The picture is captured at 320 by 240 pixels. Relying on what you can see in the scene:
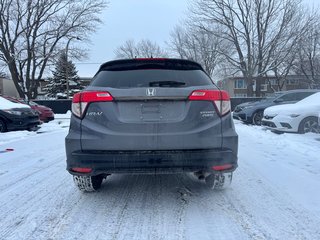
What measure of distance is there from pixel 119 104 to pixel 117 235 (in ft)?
4.33

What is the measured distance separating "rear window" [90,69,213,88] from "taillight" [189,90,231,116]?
0.21 metres

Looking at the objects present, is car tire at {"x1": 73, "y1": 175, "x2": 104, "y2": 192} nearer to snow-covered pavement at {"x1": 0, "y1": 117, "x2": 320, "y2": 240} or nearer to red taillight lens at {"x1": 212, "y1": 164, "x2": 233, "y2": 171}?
snow-covered pavement at {"x1": 0, "y1": 117, "x2": 320, "y2": 240}

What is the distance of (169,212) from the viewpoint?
12.2 ft

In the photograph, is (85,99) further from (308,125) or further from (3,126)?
(3,126)

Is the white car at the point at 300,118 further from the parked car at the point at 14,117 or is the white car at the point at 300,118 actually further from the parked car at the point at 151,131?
the parked car at the point at 14,117

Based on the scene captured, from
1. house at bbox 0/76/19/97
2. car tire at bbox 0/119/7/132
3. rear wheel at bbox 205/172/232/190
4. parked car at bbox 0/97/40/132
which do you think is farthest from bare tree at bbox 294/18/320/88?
house at bbox 0/76/19/97

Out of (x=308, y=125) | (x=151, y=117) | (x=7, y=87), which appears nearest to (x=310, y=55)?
(x=308, y=125)

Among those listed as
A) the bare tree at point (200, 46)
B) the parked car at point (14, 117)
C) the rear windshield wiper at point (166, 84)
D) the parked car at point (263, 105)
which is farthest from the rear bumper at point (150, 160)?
the bare tree at point (200, 46)

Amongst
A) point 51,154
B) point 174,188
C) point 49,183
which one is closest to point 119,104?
point 174,188

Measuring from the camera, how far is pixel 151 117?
350 cm

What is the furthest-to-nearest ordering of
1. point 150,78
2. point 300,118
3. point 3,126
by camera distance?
point 3,126 → point 300,118 → point 150,78

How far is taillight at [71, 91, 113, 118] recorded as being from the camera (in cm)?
356

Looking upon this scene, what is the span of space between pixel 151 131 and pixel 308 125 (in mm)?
7906

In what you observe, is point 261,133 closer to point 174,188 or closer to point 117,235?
point 174,188
